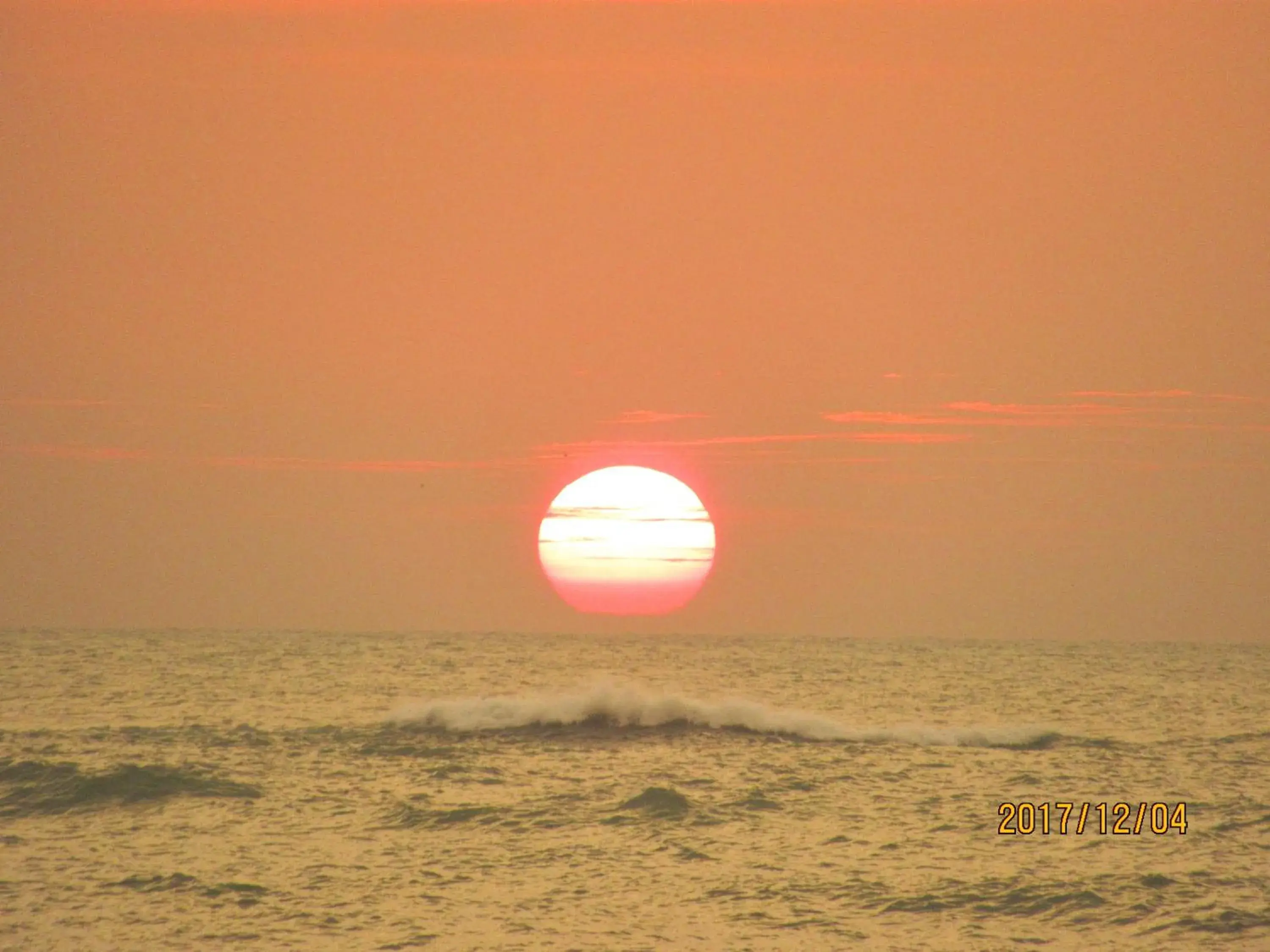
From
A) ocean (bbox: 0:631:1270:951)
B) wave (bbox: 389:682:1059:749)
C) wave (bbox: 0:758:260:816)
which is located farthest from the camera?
wave (bbox: 389:682:1059:749)

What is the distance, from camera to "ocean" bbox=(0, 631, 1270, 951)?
19500 mm

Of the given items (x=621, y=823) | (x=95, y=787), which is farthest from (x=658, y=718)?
(x=95, y=787)

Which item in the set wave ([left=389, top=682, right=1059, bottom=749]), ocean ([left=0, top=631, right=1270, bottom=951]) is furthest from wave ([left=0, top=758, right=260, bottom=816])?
wave ([left=389, top=682, right=1059, bottom=749])

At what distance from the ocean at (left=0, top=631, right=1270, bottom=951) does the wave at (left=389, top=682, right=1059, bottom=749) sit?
142 mm

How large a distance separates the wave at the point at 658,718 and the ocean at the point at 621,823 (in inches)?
5.6

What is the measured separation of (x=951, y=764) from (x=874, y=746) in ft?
13.7

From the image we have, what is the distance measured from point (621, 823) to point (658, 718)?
1661 cm

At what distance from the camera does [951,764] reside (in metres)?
35.1

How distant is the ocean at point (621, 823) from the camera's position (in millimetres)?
19500

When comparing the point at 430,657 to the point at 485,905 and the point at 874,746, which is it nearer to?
the point at 874,746

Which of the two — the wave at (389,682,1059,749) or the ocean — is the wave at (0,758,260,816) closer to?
the ocean

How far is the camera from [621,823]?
86.6 ft

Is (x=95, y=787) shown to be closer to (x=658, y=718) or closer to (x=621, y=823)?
(x=621, y=823)

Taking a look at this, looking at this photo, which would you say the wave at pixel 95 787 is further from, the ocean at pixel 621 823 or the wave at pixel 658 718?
the wave at pixel 658 718
